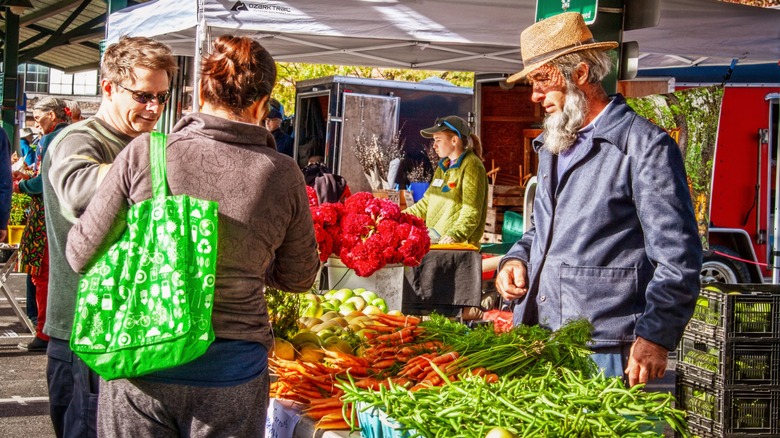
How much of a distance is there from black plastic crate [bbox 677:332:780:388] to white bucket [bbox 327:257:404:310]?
1.81 meters

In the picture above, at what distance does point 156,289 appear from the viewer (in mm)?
2346

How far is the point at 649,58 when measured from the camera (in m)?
10.2

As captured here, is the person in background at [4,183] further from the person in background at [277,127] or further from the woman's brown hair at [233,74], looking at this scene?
the woman's brown hair at [233,74]

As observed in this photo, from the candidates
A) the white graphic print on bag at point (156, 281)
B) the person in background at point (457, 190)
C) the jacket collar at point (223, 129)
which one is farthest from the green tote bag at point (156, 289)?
the person in background at point (457, 190)

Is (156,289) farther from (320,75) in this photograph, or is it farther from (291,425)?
(320,75)

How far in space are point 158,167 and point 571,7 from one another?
3.21 meters

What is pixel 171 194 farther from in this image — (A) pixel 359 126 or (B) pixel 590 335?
(A) pixel 359 126

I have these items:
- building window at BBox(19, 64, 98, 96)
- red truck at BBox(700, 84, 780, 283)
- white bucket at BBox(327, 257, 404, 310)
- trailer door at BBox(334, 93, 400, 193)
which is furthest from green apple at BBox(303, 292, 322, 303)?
building window at BBox(19, 64, 98, 96)

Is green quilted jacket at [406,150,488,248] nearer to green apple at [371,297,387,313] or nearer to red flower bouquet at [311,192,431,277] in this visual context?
red flower bouquet at [311,192,431,277]

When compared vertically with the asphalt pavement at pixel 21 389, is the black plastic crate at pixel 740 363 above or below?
above

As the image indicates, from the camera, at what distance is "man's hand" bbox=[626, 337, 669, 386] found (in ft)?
9.69

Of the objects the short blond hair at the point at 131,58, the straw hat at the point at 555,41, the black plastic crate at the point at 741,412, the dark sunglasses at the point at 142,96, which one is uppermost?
the straw hat at the point at 555,41

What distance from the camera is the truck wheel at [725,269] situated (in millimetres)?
10500

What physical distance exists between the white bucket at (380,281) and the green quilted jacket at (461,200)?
6.98ft
